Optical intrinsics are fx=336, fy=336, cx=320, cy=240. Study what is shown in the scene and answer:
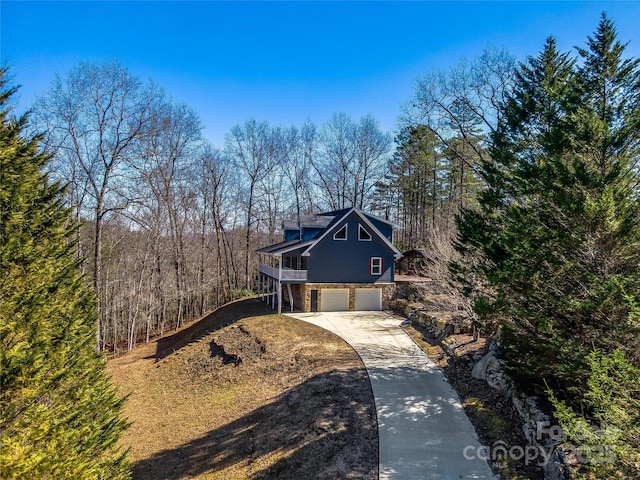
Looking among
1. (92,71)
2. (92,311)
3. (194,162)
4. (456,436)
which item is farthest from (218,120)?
(456,436)

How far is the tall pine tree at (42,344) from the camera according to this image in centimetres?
450

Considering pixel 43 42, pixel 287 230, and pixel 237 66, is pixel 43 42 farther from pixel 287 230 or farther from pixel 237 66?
pixel 287 230

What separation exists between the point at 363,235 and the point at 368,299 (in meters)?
4.22

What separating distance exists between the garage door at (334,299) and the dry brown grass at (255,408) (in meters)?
3.58

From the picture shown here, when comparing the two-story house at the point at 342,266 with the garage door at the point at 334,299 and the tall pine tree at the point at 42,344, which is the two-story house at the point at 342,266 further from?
the tall pine tree at the point at 42,344

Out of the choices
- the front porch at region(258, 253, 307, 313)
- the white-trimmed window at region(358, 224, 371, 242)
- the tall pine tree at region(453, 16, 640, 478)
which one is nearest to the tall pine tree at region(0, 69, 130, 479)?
the tall pine tree at region(453, 16, 640, 478)

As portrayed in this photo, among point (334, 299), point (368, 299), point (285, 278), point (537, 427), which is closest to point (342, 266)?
point (334, 299)

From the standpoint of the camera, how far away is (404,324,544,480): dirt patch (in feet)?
23.1

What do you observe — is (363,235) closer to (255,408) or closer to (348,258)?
(348,258)

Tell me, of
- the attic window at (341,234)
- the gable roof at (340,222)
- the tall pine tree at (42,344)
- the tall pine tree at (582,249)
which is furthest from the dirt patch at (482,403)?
the attic window at (341,234)

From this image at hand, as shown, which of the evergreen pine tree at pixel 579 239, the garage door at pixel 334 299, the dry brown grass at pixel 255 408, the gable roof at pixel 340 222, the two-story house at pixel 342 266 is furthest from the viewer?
the garage door at pixel 334 299

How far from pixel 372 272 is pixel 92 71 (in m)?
18.8

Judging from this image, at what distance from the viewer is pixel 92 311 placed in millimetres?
6742

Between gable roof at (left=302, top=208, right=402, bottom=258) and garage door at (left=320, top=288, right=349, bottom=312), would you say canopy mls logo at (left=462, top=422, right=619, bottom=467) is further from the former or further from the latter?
gable roof at (left=302, top=208, right=402, bottom=258)
